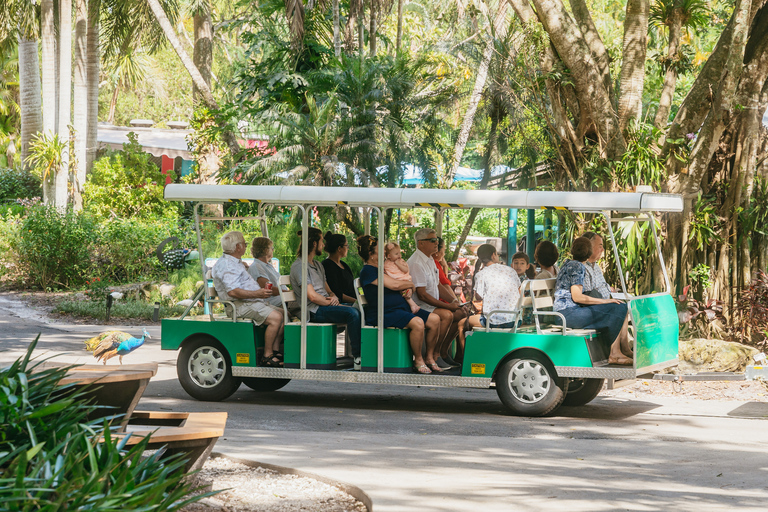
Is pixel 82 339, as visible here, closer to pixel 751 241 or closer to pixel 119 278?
pixel 119 278

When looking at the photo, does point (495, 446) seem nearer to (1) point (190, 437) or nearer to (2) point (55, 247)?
(1) point (190, 437)

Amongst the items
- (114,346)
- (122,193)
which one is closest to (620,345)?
(114,346)

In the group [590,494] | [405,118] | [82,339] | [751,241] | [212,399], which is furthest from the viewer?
[405,118]

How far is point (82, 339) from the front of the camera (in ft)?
45.6

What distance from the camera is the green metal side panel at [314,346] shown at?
9.05 metres

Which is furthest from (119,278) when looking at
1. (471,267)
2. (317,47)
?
(471,267)

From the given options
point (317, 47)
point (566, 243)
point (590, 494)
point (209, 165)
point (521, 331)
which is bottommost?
point (590, 494)

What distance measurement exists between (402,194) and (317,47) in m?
11.7

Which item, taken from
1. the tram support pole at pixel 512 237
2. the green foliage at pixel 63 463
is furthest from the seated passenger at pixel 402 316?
the tram support pole at pixel 512 237

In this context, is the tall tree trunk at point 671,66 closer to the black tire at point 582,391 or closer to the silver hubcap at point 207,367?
the black tire at point 582,391

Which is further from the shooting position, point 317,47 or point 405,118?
point 317,47

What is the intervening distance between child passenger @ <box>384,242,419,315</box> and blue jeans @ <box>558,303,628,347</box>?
5.03 feet

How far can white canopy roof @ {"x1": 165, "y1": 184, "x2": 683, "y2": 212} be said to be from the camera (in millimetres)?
8305

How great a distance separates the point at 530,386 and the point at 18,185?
2458 centimetres
